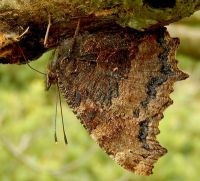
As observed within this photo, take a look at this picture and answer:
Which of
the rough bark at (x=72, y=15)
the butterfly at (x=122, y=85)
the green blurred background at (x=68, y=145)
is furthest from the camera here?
the green blurred background at (x=68, y=145)

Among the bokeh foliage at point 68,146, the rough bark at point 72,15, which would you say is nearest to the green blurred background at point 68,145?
the bokeh foliage at point 68,146

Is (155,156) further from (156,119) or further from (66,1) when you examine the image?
(66,1)

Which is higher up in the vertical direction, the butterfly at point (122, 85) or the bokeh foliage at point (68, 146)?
the bokeh foliage at point (68, 146)

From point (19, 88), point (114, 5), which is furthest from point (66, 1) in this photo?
point (19, 88)

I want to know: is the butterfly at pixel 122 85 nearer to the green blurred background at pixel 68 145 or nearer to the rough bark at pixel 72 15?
the rough bark at pixel 72 15

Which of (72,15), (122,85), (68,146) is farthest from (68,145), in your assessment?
(72,15)

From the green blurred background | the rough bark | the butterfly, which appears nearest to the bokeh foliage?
the green blurred background

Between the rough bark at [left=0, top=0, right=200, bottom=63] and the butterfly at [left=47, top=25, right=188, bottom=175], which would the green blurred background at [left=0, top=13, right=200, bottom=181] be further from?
the rough bark at [left=0, top=0, right=200, bottom=63]
